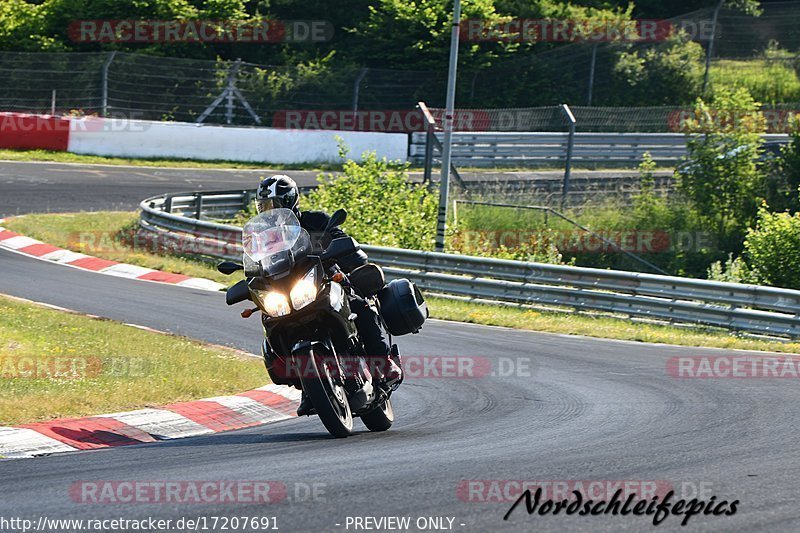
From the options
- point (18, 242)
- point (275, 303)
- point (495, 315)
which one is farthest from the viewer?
point (18, 242)

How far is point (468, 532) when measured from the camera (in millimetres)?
4863

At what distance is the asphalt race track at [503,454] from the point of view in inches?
204

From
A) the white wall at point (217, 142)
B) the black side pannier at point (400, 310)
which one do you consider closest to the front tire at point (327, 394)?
the black side pannier at point (400, 310)

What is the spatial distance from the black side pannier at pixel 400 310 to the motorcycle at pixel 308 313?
51 cm

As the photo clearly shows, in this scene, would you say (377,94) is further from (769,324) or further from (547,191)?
(769,324)

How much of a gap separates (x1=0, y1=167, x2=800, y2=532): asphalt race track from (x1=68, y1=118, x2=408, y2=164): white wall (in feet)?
64.9

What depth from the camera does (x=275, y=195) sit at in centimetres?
734

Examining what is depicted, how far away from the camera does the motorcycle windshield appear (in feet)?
23.0

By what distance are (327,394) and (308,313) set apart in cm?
56

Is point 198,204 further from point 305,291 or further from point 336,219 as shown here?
point 305,291

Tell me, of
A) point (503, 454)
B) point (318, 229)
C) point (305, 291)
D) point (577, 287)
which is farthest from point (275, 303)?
point (577, 287)

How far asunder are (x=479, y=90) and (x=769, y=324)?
874 inches

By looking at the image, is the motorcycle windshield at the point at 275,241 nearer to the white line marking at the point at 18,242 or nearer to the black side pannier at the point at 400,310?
the black side pannier at the point at 400,310

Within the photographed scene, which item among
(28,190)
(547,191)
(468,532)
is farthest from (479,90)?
(468,532)
